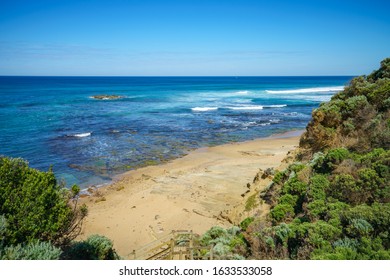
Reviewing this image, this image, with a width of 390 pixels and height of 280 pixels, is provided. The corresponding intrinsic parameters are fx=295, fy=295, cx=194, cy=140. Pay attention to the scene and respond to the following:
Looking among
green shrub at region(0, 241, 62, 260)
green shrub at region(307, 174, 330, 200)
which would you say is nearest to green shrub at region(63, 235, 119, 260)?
green shrub at region(0, 241, 62, 260)

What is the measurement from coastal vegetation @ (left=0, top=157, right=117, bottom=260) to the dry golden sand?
450 centimetres

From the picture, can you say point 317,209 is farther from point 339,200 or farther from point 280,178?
point 280,178

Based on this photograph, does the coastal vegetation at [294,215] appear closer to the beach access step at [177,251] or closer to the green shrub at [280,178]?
the green shrub at [280,178]

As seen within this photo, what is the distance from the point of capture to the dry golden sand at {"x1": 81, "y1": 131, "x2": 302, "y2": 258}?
13.0 m

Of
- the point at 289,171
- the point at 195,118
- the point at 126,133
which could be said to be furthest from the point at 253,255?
the point at 195,118

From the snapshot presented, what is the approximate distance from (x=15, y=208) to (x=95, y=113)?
139ft

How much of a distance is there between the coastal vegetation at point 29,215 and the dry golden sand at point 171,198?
450 centimetres

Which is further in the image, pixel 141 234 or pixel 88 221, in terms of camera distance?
pixel 88 221

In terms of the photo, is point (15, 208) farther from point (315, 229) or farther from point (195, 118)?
point (195, 118)

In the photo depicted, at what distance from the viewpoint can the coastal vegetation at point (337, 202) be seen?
21.1 ft

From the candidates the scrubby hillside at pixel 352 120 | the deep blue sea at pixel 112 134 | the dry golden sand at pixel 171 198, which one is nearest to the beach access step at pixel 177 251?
the dry golden sand at pixel 171 198

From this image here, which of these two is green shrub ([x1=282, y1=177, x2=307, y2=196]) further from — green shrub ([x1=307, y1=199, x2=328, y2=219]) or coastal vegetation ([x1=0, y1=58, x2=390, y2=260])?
green shrub ([x1=307, y1=199, x2=328, y2=219])

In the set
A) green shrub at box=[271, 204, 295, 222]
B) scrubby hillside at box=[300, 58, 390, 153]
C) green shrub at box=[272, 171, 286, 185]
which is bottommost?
green shrub at box=[271, 204, 295, 222]

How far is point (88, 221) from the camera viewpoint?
538 inches
